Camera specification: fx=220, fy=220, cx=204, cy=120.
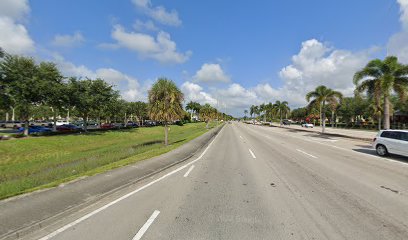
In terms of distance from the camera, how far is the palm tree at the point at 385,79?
2273 cm

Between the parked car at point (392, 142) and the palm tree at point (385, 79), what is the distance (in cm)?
1012

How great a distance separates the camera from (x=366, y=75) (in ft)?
82.3

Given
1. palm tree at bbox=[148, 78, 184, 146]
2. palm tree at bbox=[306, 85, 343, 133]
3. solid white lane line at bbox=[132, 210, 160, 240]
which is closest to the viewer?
solid white lane line at bbox=[132, 210, 160, 240]

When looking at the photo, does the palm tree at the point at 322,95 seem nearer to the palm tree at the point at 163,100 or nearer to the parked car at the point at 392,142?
the parked car at the point at 392,142

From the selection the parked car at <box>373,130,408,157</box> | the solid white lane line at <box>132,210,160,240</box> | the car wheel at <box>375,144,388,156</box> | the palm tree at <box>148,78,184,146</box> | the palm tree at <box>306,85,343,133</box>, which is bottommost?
the solid white lane line at <box>132,210,160,240</box>

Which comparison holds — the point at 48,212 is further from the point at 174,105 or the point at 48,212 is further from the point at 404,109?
the point at 404,109

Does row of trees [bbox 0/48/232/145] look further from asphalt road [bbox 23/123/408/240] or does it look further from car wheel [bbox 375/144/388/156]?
car wheel [bbox 375/144/388/156]

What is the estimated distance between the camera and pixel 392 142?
46.2ft

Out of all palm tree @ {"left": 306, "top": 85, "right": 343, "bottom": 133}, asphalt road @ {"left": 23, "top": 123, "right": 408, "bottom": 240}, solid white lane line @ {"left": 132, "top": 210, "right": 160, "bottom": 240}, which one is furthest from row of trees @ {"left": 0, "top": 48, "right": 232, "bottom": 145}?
palm tree @ {"left": 306, "top": 85, "right": 343, "bottom": 133}

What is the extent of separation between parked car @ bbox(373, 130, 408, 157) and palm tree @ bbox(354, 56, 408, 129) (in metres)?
10.1

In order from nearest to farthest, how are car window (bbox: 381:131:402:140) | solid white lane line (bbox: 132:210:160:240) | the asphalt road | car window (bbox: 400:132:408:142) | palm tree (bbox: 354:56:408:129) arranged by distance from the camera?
solid white lane line (bbox: 132:210:160:240)
the asphalt road
car window (bbox: 400:132:408:142)
car window (bbox: 381:131:402:140)
palm tree (bbox: 354:56:408:129)

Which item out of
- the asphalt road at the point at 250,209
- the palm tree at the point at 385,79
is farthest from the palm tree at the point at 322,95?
the asphalt road at the point at 250,209

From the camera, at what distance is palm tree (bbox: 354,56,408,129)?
22730 mm

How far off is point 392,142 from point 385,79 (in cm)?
1221
